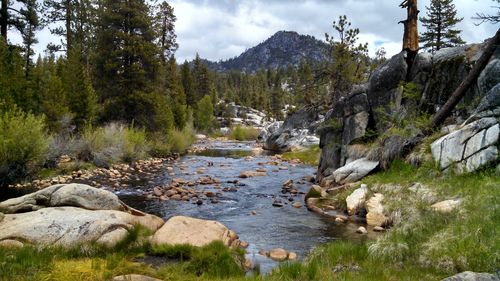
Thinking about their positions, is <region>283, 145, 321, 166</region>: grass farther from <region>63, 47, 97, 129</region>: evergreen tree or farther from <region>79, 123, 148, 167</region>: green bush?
<region>63, 47, 97, 129</region>: evergreen tree

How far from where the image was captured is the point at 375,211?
42.5ft

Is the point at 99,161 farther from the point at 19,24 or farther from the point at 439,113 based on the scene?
the point at 439,113

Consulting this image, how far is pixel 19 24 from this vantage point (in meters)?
25.9

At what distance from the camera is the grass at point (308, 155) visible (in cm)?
3412

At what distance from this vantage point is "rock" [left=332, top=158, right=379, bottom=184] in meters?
17.1

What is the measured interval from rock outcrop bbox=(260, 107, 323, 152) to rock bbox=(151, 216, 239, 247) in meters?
31.8

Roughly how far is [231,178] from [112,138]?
28.3 ft

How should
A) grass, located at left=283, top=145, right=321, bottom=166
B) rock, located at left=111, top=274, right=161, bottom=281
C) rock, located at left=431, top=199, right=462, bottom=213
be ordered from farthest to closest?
grass, located at left=283, top=145, right=321, bottom=166 → rock, located at left=431, top=199, right=462, bottom=213 → rock, located at left=111, top=274, right=161, bottom=281

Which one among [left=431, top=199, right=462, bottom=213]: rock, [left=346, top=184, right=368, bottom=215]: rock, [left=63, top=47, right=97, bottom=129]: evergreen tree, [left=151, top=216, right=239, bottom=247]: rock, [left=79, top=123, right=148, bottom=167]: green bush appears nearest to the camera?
[left=151, top=216, right=239, bottom=247]: rock

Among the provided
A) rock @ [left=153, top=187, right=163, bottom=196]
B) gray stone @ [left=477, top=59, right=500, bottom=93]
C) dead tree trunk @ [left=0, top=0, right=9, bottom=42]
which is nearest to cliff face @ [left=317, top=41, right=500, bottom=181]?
gray stone @ [left=477, top=59, right=500, bottom=93]

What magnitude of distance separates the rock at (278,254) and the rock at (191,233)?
1.07 meters

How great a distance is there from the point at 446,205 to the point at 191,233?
6.36 meters

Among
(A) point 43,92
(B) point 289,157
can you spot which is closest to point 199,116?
(B) point 289,157

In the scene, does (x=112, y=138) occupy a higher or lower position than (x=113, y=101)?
lower
